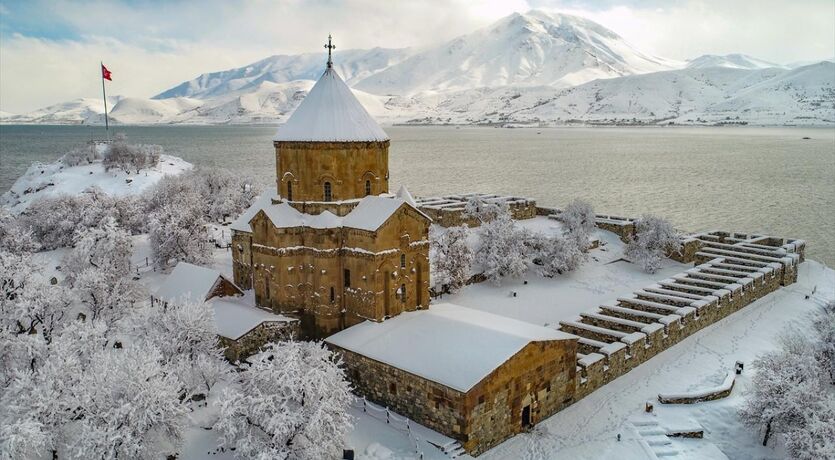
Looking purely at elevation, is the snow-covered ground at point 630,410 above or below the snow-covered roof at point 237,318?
below

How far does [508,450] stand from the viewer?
20.5 metres

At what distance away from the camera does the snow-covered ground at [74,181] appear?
66.3m

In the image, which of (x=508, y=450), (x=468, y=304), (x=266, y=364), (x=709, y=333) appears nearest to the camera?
(x=266, y=364)

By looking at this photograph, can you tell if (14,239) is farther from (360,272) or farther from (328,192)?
Result: (360,272)

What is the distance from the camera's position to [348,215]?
2625cm

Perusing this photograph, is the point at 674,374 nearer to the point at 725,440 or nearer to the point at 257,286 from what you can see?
the point at 725,440

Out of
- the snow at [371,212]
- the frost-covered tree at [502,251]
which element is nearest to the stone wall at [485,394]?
the snow at [371,212]

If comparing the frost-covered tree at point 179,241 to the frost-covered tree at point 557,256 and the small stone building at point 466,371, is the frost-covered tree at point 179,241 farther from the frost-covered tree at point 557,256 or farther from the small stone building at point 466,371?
the frost-covered tree at point 557,256

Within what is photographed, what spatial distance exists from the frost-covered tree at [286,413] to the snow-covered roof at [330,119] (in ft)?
36.4

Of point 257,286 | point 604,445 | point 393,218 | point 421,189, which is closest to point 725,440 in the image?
point 604,445

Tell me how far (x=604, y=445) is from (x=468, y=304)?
16.4 m

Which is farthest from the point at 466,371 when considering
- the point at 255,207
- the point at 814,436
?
the point at 255,207

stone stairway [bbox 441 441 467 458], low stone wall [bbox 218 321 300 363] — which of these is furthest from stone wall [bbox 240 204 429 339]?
stone stairway [bbox 441 441 467 458]

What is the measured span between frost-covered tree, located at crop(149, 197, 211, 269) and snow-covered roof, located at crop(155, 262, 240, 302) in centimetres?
721
